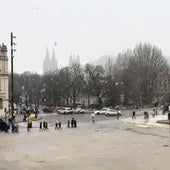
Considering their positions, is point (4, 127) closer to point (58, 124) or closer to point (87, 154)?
point (58, 124)

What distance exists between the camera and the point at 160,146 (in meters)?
33.0

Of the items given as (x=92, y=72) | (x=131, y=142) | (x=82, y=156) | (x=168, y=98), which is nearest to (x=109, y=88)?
(x=92, y=72)

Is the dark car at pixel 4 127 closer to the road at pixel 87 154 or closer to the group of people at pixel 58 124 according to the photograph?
the group of people at pixel 58 124

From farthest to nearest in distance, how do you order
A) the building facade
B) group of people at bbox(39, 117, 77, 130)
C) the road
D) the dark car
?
the building facade → group of people at bbox(39, 117, 77, 130) → the dark car → the road

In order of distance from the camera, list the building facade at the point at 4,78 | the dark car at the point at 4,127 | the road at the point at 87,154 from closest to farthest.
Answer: the road at the point at 87,154, the dark car at the point at 4,127, the building facade at the point at 4,78

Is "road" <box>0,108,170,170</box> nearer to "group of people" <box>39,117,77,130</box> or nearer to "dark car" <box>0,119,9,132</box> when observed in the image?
"dark car" <box>0,119,9,132</box>

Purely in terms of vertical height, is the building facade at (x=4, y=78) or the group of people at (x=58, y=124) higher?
the building facade at (x=4, y=78)

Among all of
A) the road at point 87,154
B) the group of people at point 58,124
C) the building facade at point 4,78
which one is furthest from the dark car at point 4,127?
the building facade at point 4,78

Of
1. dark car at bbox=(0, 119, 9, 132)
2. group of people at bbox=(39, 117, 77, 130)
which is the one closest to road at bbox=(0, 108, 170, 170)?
dark car at bbox=(0, 119, 9, 132)

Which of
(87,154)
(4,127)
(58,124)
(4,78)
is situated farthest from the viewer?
(4,78)

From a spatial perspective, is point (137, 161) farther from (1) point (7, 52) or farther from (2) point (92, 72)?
(2) point (92, 72)

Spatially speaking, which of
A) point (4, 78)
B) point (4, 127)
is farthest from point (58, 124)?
point (4, 78)

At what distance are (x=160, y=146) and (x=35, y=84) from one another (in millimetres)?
129907

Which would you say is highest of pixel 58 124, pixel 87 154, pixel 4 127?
pixel 58 124
